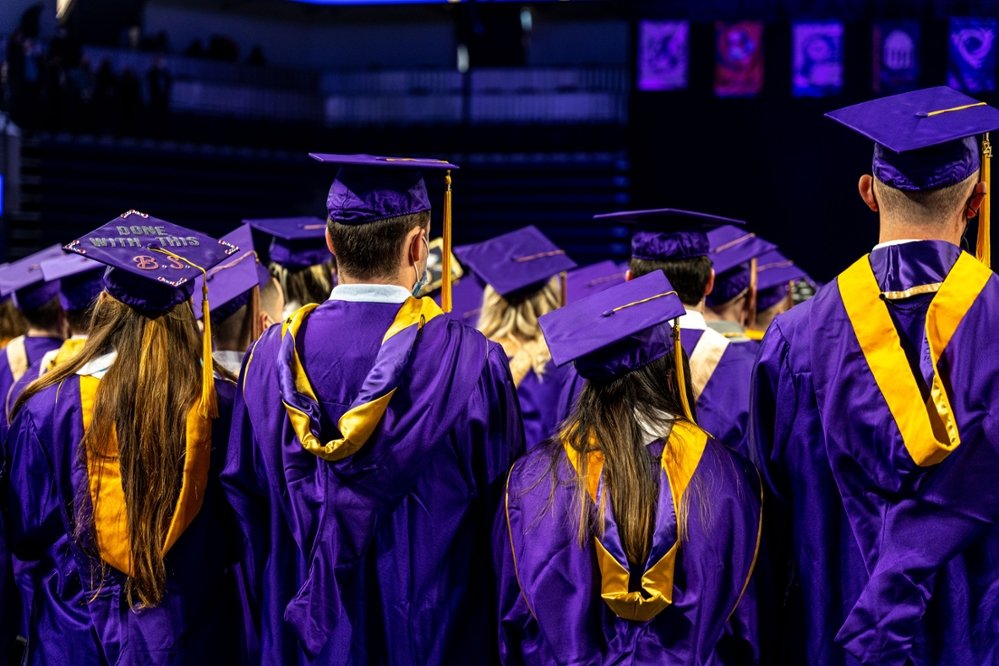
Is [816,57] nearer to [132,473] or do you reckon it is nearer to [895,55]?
[895,55]


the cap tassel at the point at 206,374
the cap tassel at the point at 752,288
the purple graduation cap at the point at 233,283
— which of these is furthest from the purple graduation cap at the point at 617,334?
the cap tassel at the point at 752,288

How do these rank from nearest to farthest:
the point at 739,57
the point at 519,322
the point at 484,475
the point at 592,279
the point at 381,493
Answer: the point at 381,493 < the point at 484,475 < the point at 519,322 < the point at 592,279 < the point at 739,57

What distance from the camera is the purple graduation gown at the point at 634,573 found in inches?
84.7

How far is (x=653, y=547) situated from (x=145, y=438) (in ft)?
3.70

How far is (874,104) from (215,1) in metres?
12.0

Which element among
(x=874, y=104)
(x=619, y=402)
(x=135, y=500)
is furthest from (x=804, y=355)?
(x=135, y=500)

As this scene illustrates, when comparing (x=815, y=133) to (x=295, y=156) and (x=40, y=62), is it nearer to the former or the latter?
(x=295, y=156)

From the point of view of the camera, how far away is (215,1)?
43.3 ft

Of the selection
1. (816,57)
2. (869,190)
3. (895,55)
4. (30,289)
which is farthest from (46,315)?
(895,55)

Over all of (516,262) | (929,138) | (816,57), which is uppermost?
(816,57)

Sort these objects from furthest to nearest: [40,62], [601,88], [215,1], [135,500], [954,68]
A: 1. [215,1]
2. [601,88]
3. [40,62]
4. [954,68]
5. [135,500]

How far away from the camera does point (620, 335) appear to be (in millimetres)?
Result: 2256

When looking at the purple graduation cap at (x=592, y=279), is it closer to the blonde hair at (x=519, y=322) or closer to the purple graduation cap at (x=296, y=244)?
the blonde hair at (x=519, y=322)

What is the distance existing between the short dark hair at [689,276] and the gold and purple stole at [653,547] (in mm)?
1259
